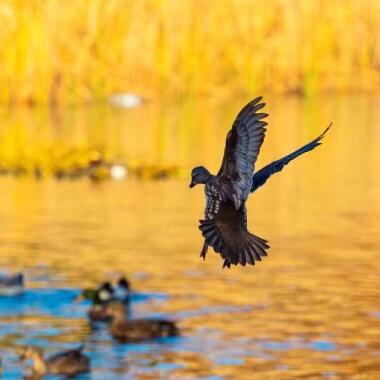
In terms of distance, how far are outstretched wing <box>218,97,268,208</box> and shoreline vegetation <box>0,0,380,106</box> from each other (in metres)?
34.2

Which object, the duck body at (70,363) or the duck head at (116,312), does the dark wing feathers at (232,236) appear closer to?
the duck body at (70,363)

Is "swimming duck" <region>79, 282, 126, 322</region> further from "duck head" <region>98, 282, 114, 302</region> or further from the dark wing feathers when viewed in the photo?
the dark wing feathers

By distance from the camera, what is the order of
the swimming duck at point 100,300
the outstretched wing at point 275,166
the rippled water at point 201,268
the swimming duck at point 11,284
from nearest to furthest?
the outstretched wing at point 275,166
the rippled water at point 201,268
the swimming duck at point 100,300
the swimming duck at point 11,284

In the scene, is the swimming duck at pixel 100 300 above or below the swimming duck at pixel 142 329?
above

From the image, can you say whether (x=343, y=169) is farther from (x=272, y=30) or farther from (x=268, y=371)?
(x=268, y=371)

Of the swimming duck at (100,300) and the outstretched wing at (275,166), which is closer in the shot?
the outstretched wing at (275,166)

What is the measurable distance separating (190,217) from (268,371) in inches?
433

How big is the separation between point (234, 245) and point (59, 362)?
34.4 feet

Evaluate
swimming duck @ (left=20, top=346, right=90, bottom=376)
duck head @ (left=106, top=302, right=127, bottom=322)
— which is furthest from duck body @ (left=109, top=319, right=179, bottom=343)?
swimming duck @ (left=20, top=346, right=90, bottom=376)

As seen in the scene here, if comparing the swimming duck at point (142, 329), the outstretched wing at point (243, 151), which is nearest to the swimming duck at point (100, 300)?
the swimming duck at point (142, 329)

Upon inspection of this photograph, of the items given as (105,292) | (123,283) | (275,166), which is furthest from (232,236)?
(123,283)

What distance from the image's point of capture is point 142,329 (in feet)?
65.9

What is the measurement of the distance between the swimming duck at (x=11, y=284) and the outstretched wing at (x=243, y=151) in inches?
551

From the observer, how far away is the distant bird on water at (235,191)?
7988mm
